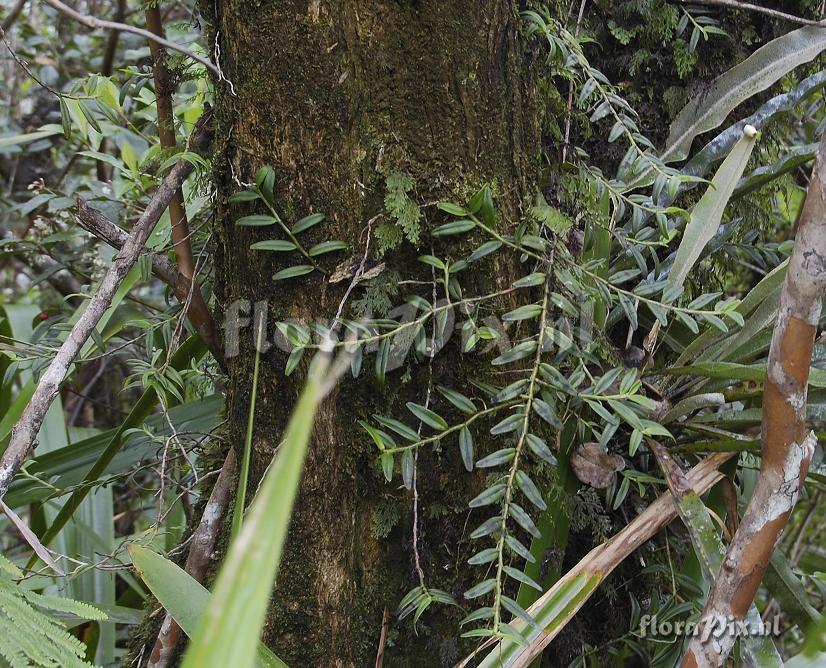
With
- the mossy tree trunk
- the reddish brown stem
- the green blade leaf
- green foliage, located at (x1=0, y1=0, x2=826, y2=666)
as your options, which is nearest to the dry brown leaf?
green foliage, located at (x1=0, y1=0, x2=826, y2=666)

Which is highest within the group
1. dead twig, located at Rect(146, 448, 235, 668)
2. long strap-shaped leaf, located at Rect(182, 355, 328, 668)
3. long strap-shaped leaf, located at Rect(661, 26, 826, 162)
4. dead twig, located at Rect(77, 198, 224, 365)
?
long strap-shaped leaf, located at Rect(661, 26, 826, 162)

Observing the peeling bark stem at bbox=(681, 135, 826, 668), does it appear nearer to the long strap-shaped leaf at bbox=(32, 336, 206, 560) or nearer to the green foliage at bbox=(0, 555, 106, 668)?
the green foliage at bbox=(0, 555, 106, 668)

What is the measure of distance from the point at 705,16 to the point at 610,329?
515 mm

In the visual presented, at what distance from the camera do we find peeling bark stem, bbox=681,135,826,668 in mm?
666

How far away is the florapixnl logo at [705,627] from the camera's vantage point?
724 millimetres

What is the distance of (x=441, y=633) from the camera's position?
31.2 inches

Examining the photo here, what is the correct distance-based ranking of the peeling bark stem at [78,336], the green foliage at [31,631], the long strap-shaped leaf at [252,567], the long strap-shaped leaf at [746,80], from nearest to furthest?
the long strap-shaped leaf at [252,567] < the green foliage at [31,631] < the peeling bark stem at [78,336] < the long strap-shaped leaf at [746,80]

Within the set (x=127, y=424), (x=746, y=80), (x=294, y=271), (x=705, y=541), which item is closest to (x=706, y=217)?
(x=746, y=80)

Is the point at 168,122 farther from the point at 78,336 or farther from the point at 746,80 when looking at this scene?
the point at 746,80

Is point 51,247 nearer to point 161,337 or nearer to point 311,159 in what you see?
point 161,337

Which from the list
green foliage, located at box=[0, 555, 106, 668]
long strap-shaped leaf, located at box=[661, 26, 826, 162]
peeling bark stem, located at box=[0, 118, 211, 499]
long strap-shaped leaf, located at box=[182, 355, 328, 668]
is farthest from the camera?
long strap-shaped leaf, located at box=[661, 26, 826, 162]

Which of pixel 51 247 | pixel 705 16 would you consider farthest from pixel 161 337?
pixel 705 16

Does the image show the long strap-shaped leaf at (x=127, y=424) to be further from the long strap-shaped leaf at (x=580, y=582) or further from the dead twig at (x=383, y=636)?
the long strap-shaped leaf at (x=580, y=582)

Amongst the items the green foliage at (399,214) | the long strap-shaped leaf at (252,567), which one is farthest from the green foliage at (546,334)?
the long strap-shaped leaf at (252,567)
